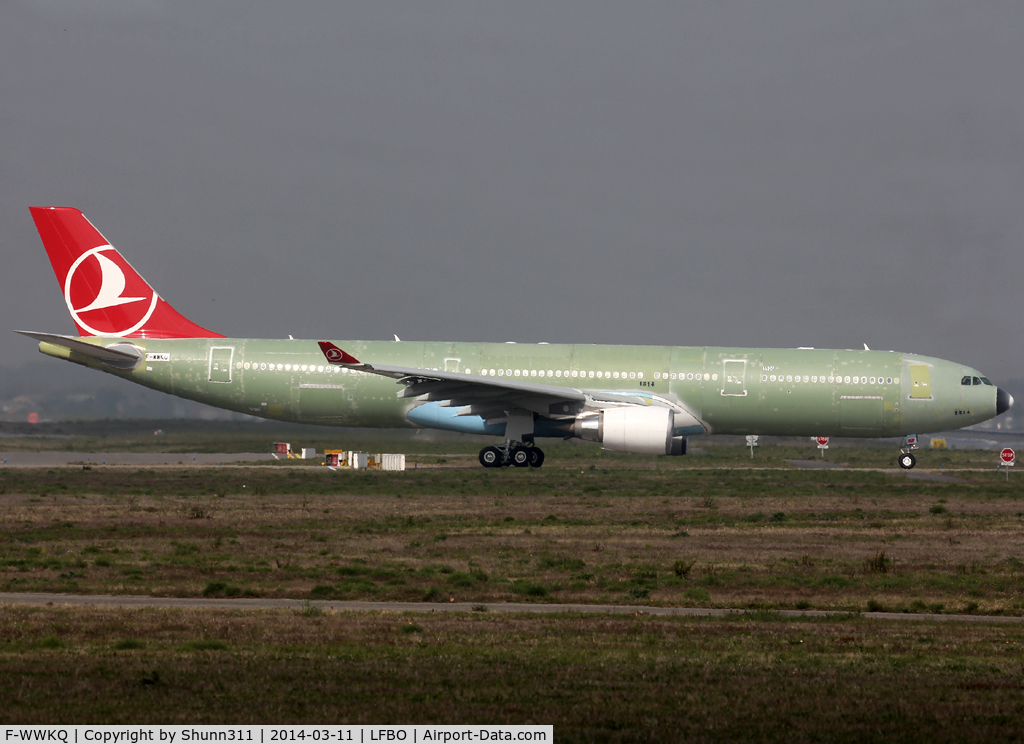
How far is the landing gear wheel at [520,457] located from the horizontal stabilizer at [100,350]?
1314 centimetres

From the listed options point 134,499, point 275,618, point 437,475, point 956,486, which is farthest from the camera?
point 437,475

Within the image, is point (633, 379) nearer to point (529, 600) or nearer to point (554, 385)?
point (554, 385)

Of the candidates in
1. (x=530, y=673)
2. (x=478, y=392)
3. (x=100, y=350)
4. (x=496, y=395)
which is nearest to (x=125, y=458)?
(x=100, y=350)

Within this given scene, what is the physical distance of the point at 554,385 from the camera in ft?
123

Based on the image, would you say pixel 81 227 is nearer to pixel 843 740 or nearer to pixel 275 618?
pixel 275 618

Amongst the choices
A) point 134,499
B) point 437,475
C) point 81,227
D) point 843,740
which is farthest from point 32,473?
point 843,740

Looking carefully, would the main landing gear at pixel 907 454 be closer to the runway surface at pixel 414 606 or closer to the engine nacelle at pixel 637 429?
the engine nacelle at pixel 637 429

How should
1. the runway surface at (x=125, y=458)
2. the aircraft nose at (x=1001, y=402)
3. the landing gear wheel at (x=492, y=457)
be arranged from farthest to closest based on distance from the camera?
the runway surface at (x=125, y=458) → the landing gear wheel at (x=492, y=457) → the aircraft nose at (x=1001, y=402)

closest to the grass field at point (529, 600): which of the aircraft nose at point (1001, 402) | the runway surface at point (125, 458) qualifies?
the aircraft nose at point (1001, 402)

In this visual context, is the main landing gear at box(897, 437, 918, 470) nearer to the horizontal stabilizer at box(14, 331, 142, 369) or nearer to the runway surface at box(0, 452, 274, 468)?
the runway surface at box(0, 452, 274, 468)

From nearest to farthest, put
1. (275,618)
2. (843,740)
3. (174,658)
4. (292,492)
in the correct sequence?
(843,740)
(174,658)
(275,618)
(292,492)

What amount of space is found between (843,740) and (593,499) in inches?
909

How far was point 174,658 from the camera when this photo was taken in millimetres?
10641

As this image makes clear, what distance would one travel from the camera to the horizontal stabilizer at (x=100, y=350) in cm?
3694
